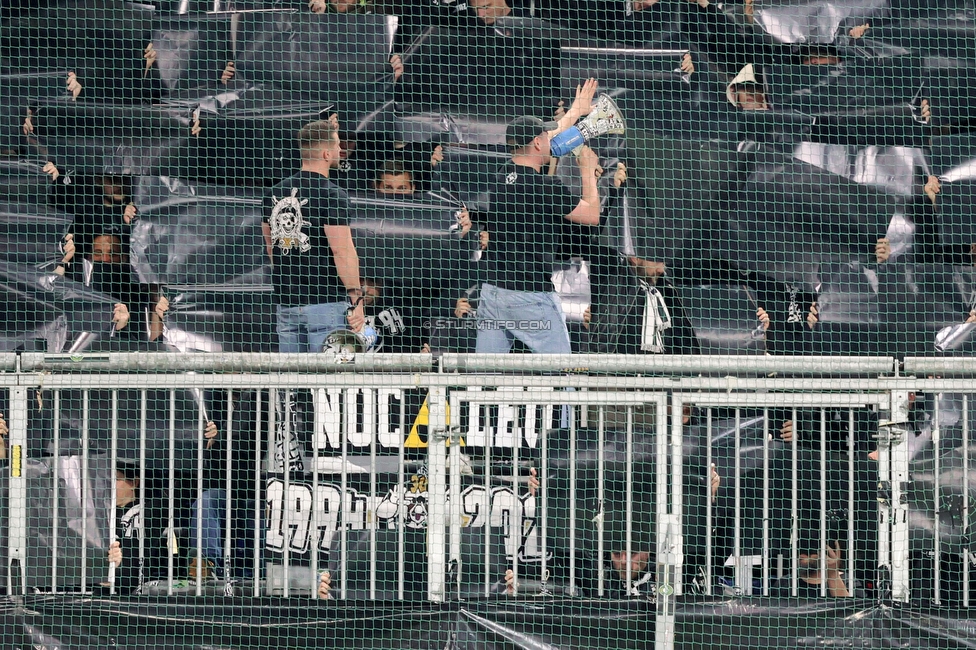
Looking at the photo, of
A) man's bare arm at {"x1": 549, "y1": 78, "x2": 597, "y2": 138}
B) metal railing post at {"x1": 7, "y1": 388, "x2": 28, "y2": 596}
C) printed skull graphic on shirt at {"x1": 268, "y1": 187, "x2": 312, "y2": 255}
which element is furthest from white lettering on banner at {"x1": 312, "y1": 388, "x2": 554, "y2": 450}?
man's bare arm at {"x1": 549, "y1": 78, "x2": 597, "y2": 138}

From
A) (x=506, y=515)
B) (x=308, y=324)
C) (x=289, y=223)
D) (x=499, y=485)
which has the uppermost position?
(x=289, y=223)

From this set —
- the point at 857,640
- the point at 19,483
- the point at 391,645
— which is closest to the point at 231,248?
the point at 19,483

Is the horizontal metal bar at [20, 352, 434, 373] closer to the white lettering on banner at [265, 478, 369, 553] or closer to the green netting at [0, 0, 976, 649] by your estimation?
the green netting at [0, 0, 976, 649]

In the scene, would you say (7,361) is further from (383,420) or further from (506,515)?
(506,515)

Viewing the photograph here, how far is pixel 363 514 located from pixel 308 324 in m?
1.54

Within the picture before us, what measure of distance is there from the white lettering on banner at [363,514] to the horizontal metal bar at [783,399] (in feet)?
3.05

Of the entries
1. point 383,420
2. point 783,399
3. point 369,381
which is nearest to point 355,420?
point 383,420

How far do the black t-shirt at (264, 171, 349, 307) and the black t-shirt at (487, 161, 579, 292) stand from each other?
855 millimetres

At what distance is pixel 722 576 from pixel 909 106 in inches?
135

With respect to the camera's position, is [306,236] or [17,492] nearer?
[17,492]

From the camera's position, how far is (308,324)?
257 inches

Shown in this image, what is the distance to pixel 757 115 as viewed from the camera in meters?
7.11

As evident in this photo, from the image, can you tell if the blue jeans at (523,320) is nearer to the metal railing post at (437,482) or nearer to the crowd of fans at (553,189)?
the crowd of fans at (553,189)

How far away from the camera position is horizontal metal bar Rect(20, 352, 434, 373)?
4.92m
